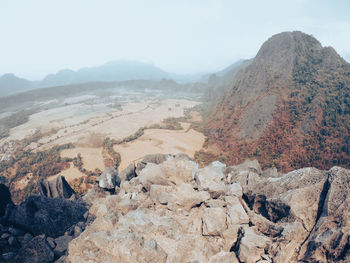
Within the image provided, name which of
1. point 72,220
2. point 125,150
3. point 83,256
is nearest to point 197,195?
point 83,256

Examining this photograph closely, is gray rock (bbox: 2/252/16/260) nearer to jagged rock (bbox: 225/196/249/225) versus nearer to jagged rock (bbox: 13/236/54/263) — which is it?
jagged rock (bbox: 13/236/54/263)

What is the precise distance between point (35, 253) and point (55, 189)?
11.8 m

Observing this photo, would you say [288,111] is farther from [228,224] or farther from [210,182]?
[228,224]

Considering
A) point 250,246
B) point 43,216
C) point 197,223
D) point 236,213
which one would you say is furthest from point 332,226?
point 43,216

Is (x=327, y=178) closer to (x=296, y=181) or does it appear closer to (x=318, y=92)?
(x=296, y=181)

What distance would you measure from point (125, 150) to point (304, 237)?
35234 mm

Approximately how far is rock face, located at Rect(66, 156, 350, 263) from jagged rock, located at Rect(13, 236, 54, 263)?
141 cm

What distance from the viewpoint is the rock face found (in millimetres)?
8445

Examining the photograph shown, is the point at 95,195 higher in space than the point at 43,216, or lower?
lower

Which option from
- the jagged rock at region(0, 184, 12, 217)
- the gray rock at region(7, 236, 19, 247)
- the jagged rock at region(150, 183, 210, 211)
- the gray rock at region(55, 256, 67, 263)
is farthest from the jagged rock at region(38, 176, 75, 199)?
the jagged rock at region(150, 183, 210, 211)

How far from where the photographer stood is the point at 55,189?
19.9 metres

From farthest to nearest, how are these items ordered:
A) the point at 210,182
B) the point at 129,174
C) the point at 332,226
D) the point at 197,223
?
the point at 129,174
the point at 210,182
the point at 197,223
the point at 332,226

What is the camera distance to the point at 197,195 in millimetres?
11773

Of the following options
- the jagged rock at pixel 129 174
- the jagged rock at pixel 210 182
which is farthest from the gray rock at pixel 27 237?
the jagged rock at pixel 210 182
